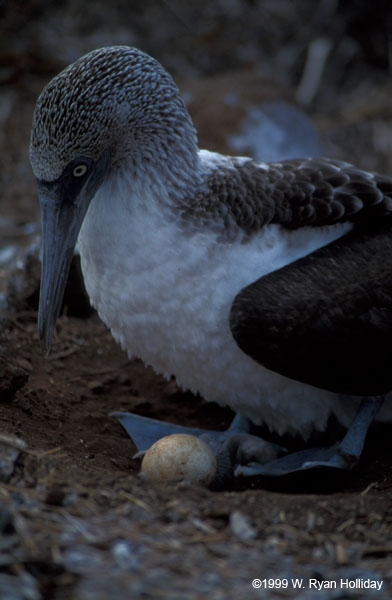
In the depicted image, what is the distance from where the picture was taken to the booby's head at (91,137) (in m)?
3.63

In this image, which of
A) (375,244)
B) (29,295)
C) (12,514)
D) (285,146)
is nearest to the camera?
(12,514)

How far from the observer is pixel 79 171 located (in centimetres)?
375

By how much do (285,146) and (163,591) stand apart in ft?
19.8

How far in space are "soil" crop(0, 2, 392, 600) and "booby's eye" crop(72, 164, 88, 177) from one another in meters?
1.23

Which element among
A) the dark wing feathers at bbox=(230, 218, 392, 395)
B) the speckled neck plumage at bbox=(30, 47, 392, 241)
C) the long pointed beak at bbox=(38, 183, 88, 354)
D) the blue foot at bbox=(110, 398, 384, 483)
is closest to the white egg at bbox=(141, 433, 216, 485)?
the blue foot at bbox=(110, 398, 384, 483)

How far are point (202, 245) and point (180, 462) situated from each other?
1113 mm

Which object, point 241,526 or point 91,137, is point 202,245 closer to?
point 91,137

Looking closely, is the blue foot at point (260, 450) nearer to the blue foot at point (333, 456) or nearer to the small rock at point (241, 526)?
the blue foot at point (333, 456)

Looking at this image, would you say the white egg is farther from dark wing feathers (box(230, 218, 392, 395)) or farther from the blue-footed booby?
dark wing feathers (box(230, 218, 392, 395))

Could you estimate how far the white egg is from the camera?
369cm

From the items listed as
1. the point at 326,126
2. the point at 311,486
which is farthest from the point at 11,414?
the point at 326,126

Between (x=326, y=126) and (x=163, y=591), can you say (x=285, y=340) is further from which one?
(x=326, y=126)

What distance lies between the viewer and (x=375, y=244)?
4027 millimetres

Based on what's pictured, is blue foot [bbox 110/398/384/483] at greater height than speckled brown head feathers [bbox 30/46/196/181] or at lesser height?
lesser
